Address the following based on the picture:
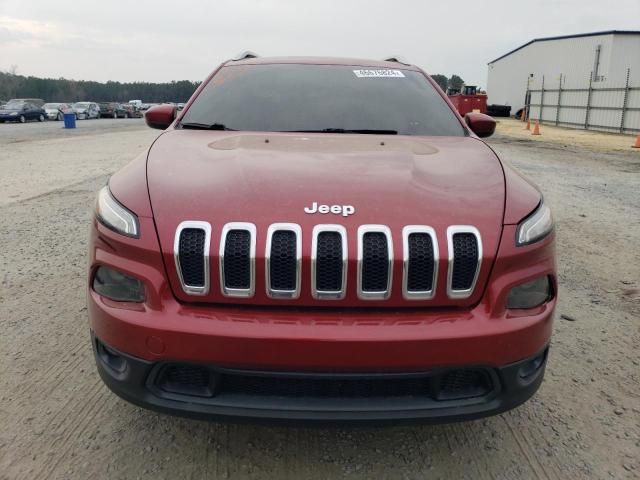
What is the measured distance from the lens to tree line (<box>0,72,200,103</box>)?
88.4 meters

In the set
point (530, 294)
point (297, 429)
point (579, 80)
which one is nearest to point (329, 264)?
point (530, 294)

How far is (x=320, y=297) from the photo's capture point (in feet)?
6.42

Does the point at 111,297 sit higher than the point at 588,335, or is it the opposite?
the point at 111,297

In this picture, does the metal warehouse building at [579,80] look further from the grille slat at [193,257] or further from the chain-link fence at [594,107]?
the grille slat at [193,257]

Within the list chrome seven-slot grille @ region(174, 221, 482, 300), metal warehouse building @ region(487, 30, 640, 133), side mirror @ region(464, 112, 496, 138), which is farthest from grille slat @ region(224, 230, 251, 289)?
metal warehouse building @ region(487, 30, 640, 133)

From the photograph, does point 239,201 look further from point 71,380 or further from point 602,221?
point 602,221

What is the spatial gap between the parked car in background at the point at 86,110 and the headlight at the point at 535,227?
48832 mm

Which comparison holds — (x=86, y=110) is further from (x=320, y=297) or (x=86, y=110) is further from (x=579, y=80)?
(x=320, y=297)

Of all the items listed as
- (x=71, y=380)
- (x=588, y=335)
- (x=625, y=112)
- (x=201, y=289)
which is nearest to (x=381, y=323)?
(x=201, y=289)

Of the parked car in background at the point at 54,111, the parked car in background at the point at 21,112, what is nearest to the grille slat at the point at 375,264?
the parked car in background at the point at 21,112

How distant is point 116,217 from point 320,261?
2.72ft

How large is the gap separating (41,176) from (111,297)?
30.7 feet

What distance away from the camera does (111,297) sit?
207 centimetres

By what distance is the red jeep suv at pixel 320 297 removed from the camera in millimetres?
1912
